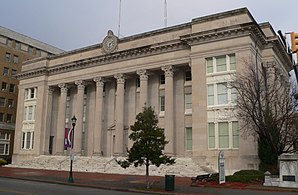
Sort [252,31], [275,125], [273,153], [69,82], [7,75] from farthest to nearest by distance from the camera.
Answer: [7,75], [69,82], [252,31], [273,153], [275,125]

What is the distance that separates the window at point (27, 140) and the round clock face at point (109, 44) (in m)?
18.5

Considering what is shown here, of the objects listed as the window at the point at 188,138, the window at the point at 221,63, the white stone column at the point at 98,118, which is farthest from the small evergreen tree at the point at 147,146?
the white stone column at the point at 98,118

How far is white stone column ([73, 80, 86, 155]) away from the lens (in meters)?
45.9

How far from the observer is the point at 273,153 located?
100 ft

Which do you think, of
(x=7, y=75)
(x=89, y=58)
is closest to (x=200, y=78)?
(x=89, y=58)

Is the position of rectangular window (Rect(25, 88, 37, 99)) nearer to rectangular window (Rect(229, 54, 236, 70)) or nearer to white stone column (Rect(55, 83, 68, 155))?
white stone column (Rect(55, 83, 68, 155))

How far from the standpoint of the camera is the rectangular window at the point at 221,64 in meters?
35.2

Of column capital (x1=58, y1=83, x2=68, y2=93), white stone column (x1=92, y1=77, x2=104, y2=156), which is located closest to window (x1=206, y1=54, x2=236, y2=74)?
white stone column (x1=92, y1=77, x2=104, y2=156)

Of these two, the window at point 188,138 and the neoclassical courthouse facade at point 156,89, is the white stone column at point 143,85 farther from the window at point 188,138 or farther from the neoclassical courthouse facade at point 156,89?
the window at point 188,138

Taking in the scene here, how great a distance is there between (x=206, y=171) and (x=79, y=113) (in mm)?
21867

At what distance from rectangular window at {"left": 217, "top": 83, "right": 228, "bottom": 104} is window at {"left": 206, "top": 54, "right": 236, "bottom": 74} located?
1745 mm

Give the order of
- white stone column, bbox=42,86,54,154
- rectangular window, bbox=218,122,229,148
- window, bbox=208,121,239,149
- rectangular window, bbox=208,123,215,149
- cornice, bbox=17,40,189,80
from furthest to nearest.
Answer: white stone column, bbox=42,86,54,154
cornice, bbox=17,40,189,80
rectangular window, bbox=208,123,215,149
rectangular window, bbox=218,122,229,148
window, bbox=208,121,239,149

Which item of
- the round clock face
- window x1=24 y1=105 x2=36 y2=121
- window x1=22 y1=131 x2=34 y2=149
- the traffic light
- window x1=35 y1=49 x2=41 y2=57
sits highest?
window x1=35 y1=49 x2=41 y2=57

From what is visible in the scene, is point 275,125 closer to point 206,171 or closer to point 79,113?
point 206,171
